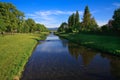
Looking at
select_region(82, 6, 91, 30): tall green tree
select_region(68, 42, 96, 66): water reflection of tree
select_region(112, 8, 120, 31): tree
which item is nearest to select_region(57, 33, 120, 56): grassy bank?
select_region(68, 42, 96, 66): water reflection of tree

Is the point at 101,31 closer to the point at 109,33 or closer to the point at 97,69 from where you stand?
the point at 109,33

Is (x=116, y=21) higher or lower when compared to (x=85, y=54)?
higher

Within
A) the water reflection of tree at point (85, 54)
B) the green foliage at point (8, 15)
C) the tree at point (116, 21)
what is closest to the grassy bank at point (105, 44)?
the water reflection of tree at point (85, 54)

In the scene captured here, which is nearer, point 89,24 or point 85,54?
point 85,54

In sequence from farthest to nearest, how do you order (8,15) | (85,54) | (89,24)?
(89,24), (8,15), (85,54)

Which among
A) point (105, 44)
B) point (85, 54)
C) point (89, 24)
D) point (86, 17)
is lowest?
point (85, 54)

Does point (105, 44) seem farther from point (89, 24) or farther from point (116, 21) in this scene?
point (89, 24)

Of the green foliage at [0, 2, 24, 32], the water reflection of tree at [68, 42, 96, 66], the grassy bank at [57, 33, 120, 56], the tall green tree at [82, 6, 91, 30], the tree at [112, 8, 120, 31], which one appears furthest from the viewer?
the tall green tree at [82, 6, 91, 30]

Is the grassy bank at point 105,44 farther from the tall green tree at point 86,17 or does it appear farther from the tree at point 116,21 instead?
the tall green tree at point 86,17

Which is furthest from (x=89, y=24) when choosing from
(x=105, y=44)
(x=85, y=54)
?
(x=85, y=54)

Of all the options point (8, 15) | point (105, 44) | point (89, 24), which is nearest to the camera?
point (105, 44)

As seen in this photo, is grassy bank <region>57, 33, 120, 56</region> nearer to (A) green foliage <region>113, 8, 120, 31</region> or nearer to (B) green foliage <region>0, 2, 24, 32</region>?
(A) green foliage <region>113, 8, 120, 31</region>

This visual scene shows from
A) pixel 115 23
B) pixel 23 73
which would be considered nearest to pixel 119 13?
pixel 115 23

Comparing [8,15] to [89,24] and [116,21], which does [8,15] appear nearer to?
[116,21]
